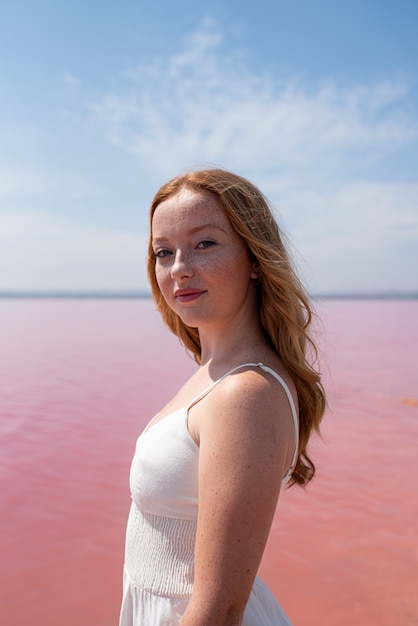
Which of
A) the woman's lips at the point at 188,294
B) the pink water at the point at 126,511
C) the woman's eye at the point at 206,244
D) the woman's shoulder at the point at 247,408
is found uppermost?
the woman's eye at the point at 206,244

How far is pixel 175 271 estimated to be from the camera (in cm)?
151

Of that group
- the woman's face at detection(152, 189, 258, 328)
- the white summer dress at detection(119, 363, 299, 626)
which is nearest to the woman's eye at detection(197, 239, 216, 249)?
the woman's face at detection(152, 189, 258, 328)

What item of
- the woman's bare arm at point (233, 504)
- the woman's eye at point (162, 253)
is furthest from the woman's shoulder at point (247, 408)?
the woman's eye at point (162, 253)

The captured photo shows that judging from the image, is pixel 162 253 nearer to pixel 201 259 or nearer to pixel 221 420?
pixel 201 259

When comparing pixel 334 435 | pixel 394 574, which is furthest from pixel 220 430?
pixel 334 435

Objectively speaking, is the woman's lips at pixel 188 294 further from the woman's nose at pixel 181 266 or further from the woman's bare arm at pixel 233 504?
the woman's bare arm at pixel 233 504

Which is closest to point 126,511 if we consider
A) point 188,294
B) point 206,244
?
point 188,294

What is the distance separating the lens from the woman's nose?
1502 millimetres

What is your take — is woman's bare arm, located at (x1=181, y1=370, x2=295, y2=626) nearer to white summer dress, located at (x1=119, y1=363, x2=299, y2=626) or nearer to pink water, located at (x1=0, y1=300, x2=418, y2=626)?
white summer dress, located at (x1=119, y1=363, x2=299, y2=626)

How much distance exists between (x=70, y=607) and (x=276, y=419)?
298 centimetres

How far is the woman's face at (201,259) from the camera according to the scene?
1501mm

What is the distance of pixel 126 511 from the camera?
187 inches

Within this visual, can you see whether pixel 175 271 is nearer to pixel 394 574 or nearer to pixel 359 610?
pixel 359 610

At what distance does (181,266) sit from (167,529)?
0.68 metres
